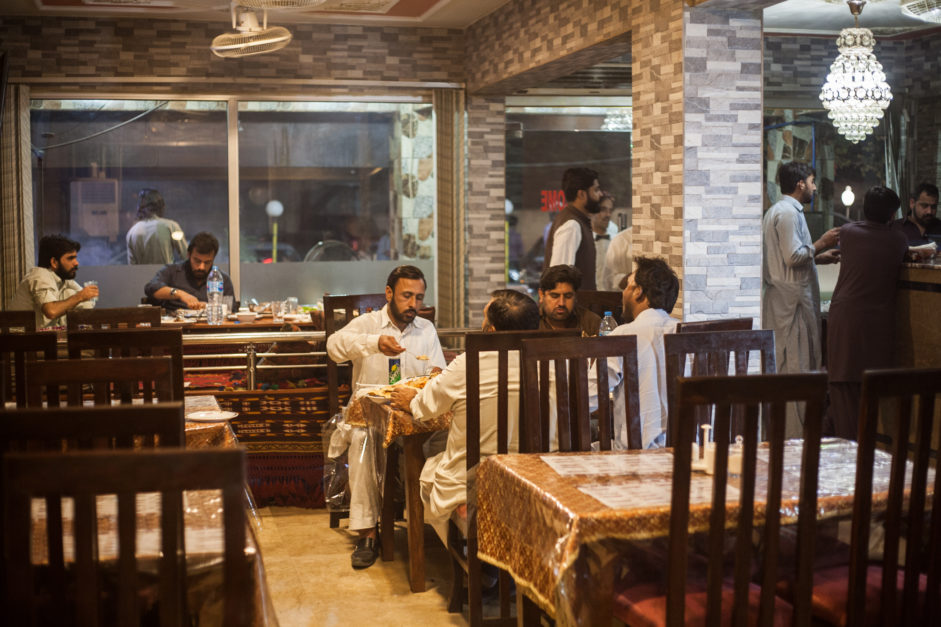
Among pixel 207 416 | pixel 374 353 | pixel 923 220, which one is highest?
pixel 923 220

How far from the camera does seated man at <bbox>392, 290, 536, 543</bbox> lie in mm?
3539

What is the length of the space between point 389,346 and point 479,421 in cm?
116

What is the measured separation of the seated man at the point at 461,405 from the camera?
11.6ft

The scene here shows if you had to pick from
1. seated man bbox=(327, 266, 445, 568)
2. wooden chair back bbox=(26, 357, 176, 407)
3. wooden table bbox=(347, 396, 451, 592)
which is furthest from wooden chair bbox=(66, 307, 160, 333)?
wooden chair back bbox=(26, 357, 176, 407)

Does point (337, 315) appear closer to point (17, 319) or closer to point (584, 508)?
point (17, 319)

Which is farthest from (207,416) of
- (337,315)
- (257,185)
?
(257,185)

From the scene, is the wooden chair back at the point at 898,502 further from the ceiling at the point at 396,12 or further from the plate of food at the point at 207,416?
the ceiling at the point at 396,12

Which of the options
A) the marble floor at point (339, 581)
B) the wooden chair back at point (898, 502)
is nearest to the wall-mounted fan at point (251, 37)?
the marble floor at point (339, 581)

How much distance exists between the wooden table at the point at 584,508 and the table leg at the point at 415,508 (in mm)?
→ 983

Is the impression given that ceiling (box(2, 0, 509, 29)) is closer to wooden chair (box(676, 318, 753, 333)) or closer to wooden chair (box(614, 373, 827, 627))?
wooden chair (box(676, 318, 753, 333))

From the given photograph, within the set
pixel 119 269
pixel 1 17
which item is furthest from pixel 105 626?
pixel 1 17

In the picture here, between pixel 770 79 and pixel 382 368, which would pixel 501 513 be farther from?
pixel 770 79

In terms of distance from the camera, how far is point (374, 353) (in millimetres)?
4715

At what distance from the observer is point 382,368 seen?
4.82 m
